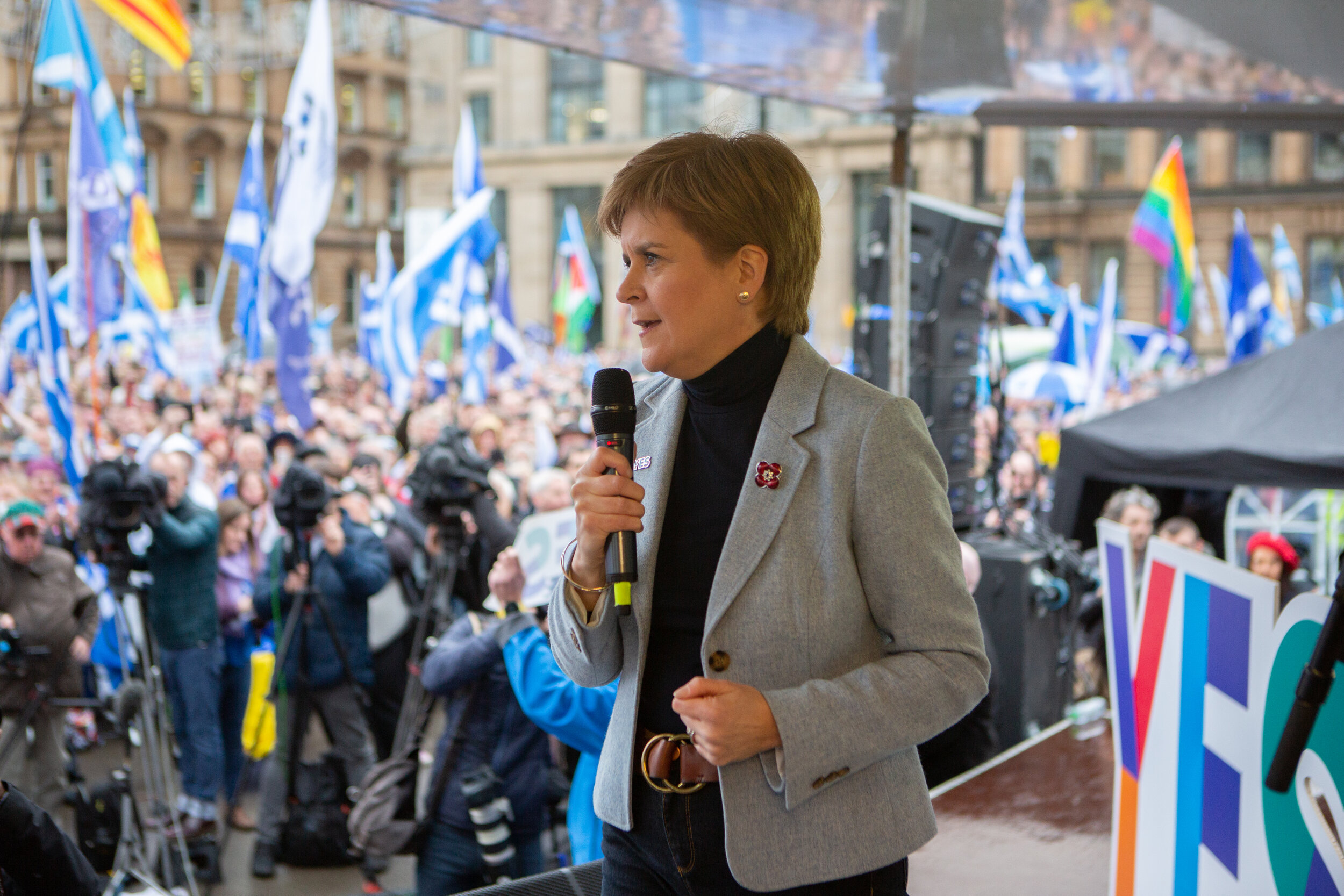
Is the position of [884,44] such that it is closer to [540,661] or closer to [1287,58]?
[1287,58]

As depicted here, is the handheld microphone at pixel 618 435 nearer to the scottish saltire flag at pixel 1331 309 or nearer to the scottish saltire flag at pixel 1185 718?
the scottish saltire flag at pixel 1185 718

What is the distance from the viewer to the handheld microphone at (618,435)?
173cm

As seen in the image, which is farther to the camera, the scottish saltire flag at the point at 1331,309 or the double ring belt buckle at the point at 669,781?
the scottish saltire flag at the point at 1331,309

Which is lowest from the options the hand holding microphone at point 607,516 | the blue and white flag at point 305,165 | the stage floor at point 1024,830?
the stage floor at point 1024,830

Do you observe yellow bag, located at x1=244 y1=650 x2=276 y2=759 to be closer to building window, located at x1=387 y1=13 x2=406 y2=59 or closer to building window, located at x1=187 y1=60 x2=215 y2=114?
building window, located at x1=387 y1=13 x2=406 y2=59

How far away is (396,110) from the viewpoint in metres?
57.7

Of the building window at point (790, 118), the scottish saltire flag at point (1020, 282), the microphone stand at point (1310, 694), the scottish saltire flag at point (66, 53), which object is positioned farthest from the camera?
the building window at point (790, 118)

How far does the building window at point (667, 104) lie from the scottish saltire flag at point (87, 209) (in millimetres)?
42172

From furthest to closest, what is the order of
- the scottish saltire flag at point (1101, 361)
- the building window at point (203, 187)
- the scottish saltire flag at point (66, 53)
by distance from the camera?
the building window at point (203, 187) < the scottish saltire flag at point (1101, 361) < the scottish saltire flag at point (66, 53)

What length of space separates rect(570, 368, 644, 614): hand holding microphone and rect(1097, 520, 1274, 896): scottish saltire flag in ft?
5.39

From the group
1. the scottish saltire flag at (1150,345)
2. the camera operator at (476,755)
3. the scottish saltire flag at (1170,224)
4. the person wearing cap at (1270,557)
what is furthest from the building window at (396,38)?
the camera operator at (476,755)

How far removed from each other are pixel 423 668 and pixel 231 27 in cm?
4941

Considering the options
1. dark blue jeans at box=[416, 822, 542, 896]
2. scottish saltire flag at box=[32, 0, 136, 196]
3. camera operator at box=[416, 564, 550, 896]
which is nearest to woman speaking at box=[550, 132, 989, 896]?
camera operator at box=[416, 564, 550, 896]

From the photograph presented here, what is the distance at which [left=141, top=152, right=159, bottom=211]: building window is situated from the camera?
164 feet
